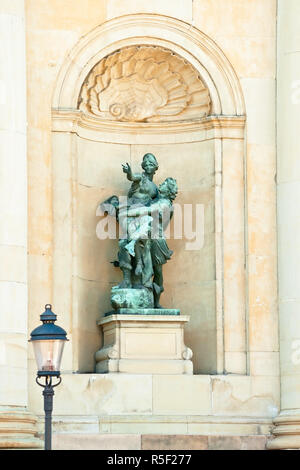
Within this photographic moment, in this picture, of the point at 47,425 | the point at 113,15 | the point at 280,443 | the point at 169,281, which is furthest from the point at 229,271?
the point at 47,425

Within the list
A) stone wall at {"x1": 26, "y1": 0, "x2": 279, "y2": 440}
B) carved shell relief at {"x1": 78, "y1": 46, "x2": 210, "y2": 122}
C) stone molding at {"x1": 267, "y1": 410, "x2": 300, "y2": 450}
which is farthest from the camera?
carved shell relief at {"x1": 78, "y1": 46, "x2": 210, "y2": 122}

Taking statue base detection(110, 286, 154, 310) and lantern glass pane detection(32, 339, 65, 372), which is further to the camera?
statue base detection(110, 286, 154, 310)

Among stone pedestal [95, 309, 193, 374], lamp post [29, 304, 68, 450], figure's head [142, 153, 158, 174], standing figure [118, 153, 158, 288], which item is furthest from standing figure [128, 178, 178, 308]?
lamp post [29, 304, 68, 450]

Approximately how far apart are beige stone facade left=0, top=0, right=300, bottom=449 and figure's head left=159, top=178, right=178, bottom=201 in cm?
55

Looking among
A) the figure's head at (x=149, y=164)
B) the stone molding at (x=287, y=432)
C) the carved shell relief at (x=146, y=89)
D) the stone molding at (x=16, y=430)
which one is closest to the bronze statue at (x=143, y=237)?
the figure's head at (x=149, y=164)

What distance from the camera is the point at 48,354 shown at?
20.0 m

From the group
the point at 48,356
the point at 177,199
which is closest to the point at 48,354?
the point at 48,356

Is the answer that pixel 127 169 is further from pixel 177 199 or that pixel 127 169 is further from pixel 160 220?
pixel 177 199

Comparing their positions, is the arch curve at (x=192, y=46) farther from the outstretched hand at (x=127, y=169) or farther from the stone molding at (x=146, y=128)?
the outstretched hand at (x=127, y=169)

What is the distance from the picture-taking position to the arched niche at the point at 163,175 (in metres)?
25.5

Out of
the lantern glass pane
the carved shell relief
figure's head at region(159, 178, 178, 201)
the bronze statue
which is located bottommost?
the lantern glass pane

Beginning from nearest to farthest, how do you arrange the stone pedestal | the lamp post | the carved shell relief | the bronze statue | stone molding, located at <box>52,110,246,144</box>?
the lamp post
the stone pedestal
the bronze statue
stone molding, located at <box>52,110,246,144</box>
the carved shell relief

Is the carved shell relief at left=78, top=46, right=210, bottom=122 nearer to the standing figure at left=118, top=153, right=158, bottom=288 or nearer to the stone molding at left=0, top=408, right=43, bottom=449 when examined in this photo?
the standing figure at left=118, top=153, right=158, bottom=288

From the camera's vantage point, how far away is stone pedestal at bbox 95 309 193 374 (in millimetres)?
25062
